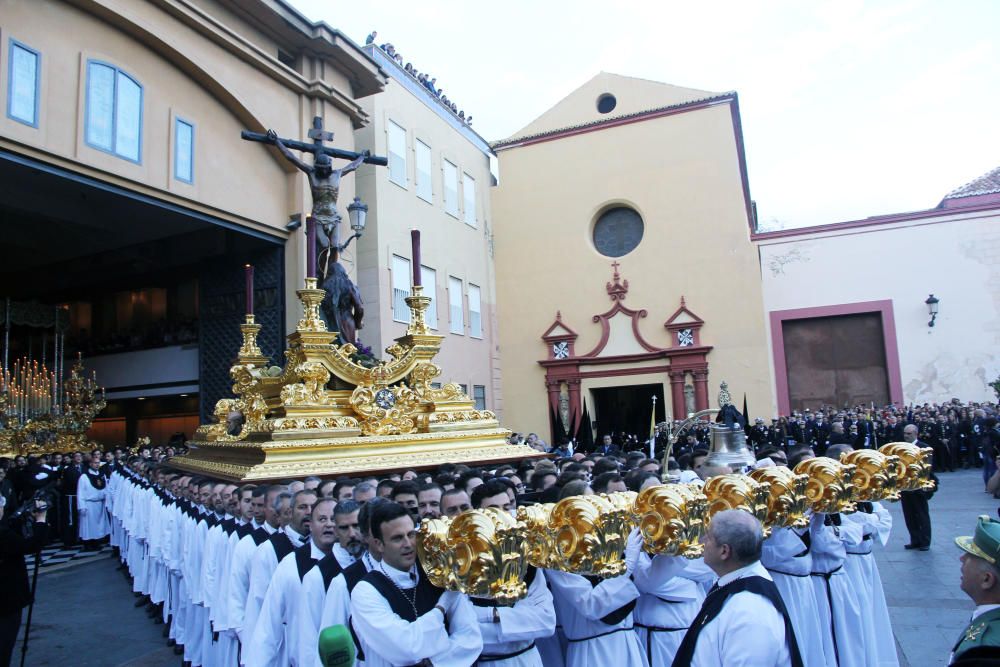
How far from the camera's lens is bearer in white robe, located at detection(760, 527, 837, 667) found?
412cm

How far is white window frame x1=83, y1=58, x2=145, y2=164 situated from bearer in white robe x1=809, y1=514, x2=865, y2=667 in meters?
11.9

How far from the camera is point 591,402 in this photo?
22719 millimetres

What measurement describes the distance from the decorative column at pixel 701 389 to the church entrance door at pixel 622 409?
5.90 feet

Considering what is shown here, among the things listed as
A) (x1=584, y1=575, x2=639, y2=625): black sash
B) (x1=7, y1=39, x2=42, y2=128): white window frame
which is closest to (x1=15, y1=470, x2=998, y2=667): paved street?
(x1=584, y1=575, x2=639, y2=625): black sash

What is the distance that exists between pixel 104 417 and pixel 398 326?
10759 mm

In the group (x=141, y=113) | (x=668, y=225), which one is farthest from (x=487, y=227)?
(x=141, y=113)

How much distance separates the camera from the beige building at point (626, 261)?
2122 centimetres

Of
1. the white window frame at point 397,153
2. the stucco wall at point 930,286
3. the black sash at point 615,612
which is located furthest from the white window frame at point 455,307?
the black sash at point 615,612

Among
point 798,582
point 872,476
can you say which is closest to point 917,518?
point 872,476

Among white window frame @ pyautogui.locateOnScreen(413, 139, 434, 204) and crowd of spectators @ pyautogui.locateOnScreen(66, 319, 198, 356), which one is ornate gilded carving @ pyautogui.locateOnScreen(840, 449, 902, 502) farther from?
crowd of spectators @ pyautogui.locateOnScreen(66, 319, 198, 356)

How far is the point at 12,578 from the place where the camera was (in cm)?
506

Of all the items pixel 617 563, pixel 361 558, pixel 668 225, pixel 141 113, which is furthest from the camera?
pixel 668 225

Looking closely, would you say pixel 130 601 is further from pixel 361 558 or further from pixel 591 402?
pixel 591 402

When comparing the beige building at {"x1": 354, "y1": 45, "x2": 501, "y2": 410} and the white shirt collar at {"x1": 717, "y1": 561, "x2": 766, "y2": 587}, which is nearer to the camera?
the white shirt collar at {"x1": 717, "y1": 561, "x2": 766, "y2": 587}
